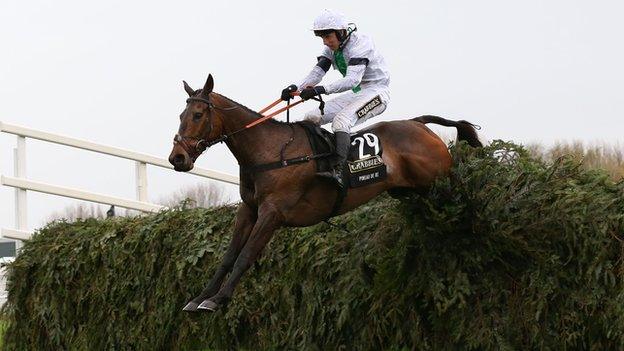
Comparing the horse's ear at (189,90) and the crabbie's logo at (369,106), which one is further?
the crabbie's logo at (369,106)

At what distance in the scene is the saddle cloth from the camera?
8430mm

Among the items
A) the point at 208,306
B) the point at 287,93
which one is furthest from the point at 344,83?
the point at 208,306

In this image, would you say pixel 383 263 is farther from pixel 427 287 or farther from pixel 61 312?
pixel 61 312

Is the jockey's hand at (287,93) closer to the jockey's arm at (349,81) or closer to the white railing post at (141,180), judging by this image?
the jockey's arm at (349,81)

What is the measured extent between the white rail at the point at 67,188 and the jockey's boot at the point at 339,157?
3.87m

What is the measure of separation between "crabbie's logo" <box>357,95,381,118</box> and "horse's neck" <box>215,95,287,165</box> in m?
0.82

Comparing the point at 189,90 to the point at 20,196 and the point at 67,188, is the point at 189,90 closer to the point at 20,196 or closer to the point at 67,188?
the point at 67,188

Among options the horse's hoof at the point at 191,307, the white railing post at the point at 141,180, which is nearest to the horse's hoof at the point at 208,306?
the horse's hoof at the point at 191,307

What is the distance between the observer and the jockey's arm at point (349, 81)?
27.8ft

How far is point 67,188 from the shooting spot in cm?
1218

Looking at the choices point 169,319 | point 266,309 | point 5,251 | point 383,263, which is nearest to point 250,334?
point 266,309

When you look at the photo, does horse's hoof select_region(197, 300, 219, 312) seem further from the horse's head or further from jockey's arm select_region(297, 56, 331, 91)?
jockey's arm select_region(297, 56, 331, 91)

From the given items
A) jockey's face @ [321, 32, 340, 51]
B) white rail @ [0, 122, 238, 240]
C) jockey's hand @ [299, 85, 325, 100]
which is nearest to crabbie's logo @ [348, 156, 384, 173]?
jockey's hand @ [299, 85, 325, 100]

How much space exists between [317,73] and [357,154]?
2.43 ft
